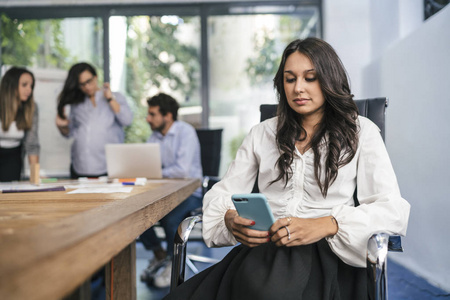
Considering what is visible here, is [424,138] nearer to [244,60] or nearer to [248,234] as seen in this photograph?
[248,234]

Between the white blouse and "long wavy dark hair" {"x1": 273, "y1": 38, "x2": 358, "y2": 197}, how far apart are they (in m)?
0.03

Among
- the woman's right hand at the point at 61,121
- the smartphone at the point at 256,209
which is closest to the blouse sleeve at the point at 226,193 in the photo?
the smartphone at the point at 256,209

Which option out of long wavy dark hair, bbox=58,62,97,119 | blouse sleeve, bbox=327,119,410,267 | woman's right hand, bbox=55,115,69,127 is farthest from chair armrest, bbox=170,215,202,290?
woman's right hand, bbox=55,115,69,127

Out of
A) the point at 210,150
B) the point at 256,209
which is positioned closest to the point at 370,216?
the point at 256,209

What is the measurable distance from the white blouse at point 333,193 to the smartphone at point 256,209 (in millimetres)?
Result: 214

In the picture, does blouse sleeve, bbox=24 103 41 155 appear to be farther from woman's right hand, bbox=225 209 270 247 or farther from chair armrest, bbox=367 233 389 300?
chair armrest, bbox=367 233 389 300

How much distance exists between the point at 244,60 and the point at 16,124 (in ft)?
7.59

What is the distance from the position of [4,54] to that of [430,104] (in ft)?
13.6

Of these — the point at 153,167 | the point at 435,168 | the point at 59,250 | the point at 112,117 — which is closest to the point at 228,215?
the point at 59,250

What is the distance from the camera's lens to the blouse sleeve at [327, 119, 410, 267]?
1141 millimetres

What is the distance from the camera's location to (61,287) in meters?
0.55

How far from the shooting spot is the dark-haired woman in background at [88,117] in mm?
3255

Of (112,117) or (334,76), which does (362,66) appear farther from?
(334,76)

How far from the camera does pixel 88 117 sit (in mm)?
3316
